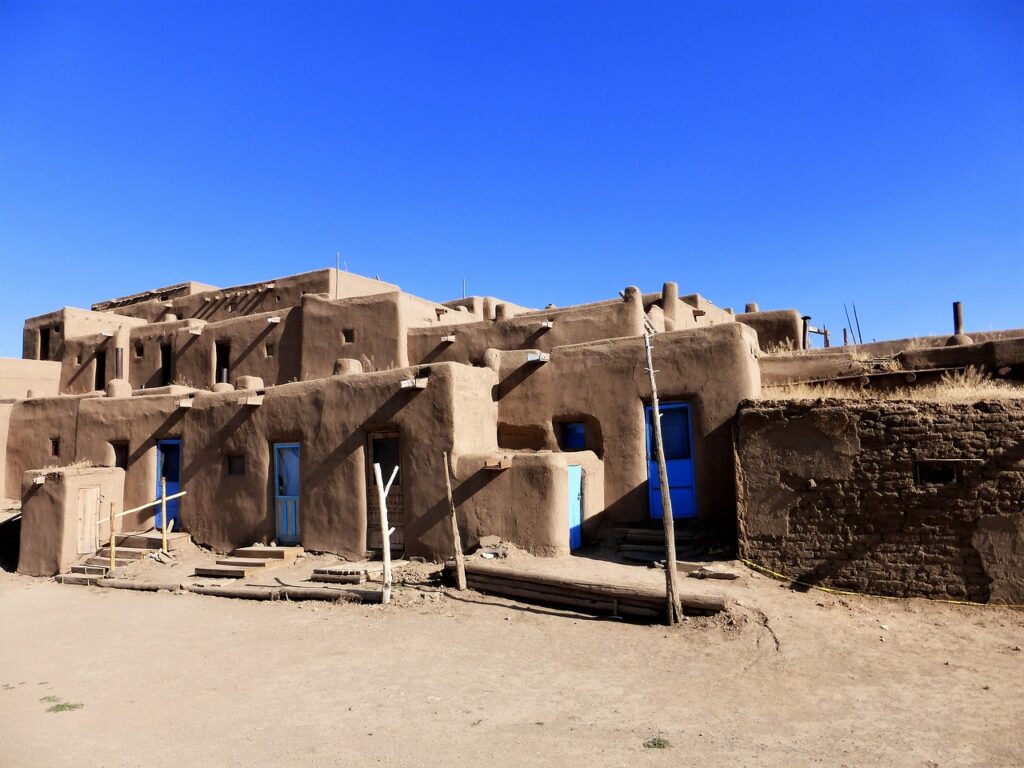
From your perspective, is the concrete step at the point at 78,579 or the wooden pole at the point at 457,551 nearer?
the wooden pole at the point at 457,551

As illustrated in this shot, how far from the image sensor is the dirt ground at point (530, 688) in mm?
6164

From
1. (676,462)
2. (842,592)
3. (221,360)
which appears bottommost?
(842,592)

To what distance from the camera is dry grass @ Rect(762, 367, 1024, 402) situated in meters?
9.76

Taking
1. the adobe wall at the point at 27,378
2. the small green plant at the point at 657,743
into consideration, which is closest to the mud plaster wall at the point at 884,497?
the small green plant at the point at 657,743

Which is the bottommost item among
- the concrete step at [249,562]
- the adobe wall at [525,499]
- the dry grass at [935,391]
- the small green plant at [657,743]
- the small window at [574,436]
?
the small green plant at [657,743]

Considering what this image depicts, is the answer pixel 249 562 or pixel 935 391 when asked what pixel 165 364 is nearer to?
pixel 249 562

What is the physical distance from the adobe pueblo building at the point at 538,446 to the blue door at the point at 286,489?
47mm

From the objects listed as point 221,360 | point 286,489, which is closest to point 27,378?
point 221,360

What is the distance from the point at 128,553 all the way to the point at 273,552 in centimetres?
420

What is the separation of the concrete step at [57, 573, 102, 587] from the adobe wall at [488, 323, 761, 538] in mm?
9123

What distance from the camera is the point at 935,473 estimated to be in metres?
9.30

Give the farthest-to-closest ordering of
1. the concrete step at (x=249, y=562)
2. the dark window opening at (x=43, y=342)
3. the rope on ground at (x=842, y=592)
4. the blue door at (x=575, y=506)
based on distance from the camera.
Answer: the dark window opening at (x=43, y=342), the concrete step at (x=249, y=562), the blue door at (x=575, y=506), the rope on ground at (x=842, y=592)

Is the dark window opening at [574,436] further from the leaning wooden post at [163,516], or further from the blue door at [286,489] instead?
the leaning wooden post at [163,516]

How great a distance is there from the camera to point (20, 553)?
1619 centimetres
